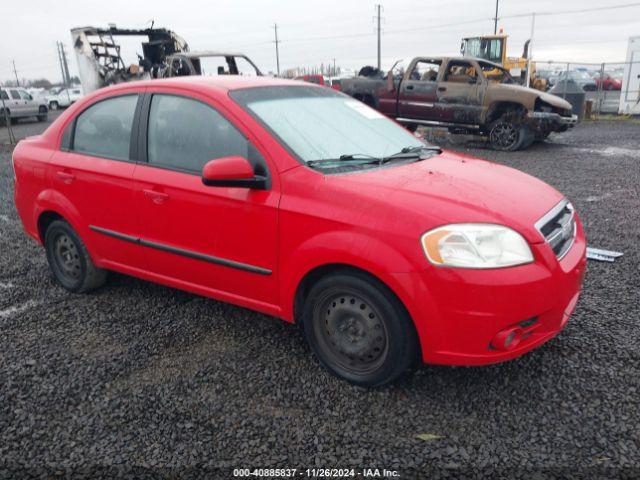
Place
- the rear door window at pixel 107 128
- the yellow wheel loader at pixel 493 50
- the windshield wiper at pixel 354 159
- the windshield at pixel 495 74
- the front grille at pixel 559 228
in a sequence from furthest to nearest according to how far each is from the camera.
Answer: the yellow wheel loader at pixel 493 50 → the windshield at pixel 495 74 → the rear door window at pixel 107 128 → the windshield wiper at pixel 354 159 → the front grille at pixel 559 228

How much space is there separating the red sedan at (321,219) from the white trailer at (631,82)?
1686 cm

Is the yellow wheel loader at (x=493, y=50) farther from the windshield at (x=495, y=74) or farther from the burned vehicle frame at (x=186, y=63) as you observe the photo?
the burned vehicle frame at (x=186, y=63)

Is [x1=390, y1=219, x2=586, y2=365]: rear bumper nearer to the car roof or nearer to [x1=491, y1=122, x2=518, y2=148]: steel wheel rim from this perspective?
the car roof

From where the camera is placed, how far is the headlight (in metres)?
2.50

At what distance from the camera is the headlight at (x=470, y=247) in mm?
2498

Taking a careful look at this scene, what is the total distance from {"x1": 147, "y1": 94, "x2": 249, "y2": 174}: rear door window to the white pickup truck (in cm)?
2237

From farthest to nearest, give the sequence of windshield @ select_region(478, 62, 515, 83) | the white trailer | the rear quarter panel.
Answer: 1. the white trailer
2. windshield @ select_region(478, 62, 515, 83)
3. the rear quarter panel

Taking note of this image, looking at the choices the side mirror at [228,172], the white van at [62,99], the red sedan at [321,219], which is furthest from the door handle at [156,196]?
the white van at [62,99]

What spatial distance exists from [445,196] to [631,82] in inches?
716

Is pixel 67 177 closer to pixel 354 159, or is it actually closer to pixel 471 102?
pixel 354 159

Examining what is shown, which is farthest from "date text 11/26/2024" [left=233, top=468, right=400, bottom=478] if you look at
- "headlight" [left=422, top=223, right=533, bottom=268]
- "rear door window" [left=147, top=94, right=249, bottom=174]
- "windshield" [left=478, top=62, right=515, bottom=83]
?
"windshield" [left=478, top=62, right=515, bottom=83]

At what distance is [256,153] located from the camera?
3.01 m

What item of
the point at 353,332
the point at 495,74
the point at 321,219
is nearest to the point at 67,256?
the point at 321,219

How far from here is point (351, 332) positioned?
2.88 m
